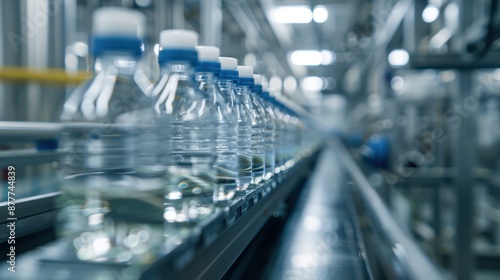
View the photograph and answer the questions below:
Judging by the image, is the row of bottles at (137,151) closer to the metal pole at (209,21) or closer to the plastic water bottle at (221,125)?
the plastic water bottle at (221,125)

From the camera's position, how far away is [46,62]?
2.13 meters

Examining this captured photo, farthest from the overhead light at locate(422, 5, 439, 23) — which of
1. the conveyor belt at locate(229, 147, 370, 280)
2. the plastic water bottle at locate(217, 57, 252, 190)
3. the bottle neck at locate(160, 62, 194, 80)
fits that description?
the bottle neck at locate(160, 62, 194, 80)

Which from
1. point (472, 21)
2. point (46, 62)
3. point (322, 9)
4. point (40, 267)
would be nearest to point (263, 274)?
point (40, 267)

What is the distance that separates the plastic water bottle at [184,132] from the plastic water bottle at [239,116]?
0.07 metres

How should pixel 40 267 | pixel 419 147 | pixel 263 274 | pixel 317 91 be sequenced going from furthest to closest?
1. pixel 317 91
2. pixel 419 147
3. pixel 263 274
4. pixel 40 267

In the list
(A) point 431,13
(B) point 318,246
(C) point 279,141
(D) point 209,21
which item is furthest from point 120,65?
(A) point 431,13

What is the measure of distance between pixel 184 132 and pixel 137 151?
0.92ft

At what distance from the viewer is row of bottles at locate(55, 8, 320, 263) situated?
51 centimetres

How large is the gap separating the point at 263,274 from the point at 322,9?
4161 millimetres

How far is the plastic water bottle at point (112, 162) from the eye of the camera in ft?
1.72

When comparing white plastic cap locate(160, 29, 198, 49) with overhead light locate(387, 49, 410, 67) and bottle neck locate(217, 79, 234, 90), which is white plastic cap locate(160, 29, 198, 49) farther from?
overhead light locate(387, 49, 410, 67)

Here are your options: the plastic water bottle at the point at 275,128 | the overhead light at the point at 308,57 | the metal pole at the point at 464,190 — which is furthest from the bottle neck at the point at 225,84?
the overhead light at the point at 308,57

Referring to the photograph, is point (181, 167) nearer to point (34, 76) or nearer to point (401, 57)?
point (34, 76)

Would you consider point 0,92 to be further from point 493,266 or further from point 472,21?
point 493,266
